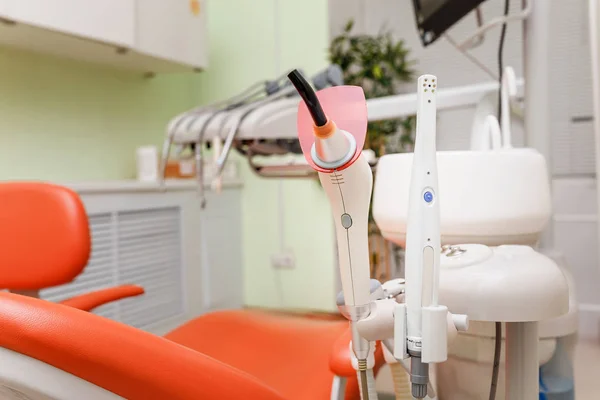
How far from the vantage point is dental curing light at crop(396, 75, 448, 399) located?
54 centimetres

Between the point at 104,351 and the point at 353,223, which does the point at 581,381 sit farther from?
the point at 104,351

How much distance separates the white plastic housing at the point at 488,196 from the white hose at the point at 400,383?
0.64ft

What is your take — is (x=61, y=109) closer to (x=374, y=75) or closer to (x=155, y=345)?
(x=374, y=75)

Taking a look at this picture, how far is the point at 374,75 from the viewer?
3166 millimetres

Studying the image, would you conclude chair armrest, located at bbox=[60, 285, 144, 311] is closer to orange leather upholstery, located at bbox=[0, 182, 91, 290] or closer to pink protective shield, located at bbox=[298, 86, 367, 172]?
orange leather upholstery, located at bbox=[0, 182, 91, 290]

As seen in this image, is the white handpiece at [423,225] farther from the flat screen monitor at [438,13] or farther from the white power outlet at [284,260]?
the white power outlet at [284,260]

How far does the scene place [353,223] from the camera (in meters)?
0.59

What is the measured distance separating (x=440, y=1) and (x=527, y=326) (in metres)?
0.89

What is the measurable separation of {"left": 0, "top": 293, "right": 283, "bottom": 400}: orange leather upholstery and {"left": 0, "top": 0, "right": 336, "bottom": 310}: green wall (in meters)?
2.14

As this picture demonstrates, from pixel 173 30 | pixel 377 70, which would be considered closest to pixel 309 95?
pixel 173 30

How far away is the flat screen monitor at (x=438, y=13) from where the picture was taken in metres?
1.25

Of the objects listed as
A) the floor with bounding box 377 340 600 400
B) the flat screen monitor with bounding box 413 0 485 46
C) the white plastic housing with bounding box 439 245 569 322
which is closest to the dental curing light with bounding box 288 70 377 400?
the white plastic housing with bounding box 439 245 569 322

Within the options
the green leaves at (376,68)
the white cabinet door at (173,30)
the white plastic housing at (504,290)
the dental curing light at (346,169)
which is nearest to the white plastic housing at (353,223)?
the dental curing light at (346,169)

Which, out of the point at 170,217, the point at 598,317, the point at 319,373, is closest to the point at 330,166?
the point at 319,373
